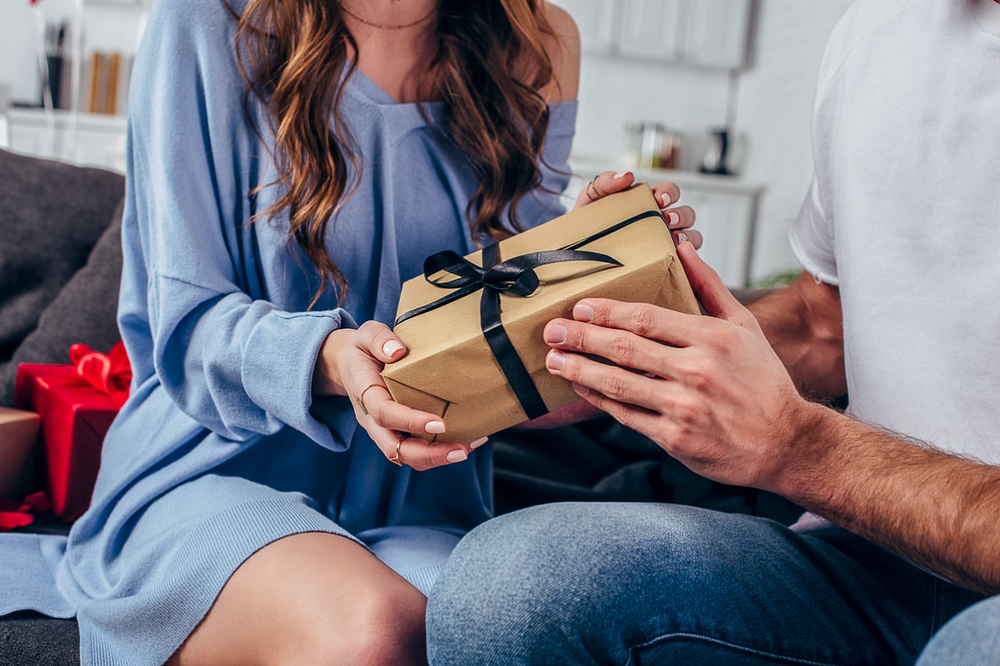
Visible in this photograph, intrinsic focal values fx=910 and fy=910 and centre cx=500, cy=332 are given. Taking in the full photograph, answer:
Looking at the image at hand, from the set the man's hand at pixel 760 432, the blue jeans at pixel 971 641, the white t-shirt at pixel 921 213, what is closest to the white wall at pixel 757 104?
the white t-shirt at pixel 921 213

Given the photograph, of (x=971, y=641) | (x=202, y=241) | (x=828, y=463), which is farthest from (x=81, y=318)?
(x=971, y=641)

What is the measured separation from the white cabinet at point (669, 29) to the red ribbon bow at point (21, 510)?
13.6 feet

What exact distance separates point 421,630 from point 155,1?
2.68 feet

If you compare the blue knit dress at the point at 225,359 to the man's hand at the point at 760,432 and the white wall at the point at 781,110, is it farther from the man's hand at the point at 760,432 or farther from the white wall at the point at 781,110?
the white wall at the point at 781,110

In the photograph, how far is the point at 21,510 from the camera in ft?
4.26

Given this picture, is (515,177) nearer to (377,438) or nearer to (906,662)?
(377,438)

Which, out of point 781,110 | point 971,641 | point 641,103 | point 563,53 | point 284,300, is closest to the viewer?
point 971,641

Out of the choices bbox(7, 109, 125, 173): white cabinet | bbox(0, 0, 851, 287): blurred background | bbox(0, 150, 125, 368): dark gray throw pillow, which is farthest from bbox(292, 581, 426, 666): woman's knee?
bbox(7, 109, 125, 173): white cabinet

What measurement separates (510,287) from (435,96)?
54 cm

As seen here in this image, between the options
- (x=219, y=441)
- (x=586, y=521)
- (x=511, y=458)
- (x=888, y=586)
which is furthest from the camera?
(x=511, y=458)

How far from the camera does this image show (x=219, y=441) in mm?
1079

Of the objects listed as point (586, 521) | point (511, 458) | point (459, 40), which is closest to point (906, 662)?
point (586, 521)

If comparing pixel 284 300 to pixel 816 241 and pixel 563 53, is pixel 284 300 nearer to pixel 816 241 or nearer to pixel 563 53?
pixel 563 53

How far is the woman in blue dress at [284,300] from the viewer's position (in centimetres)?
88
